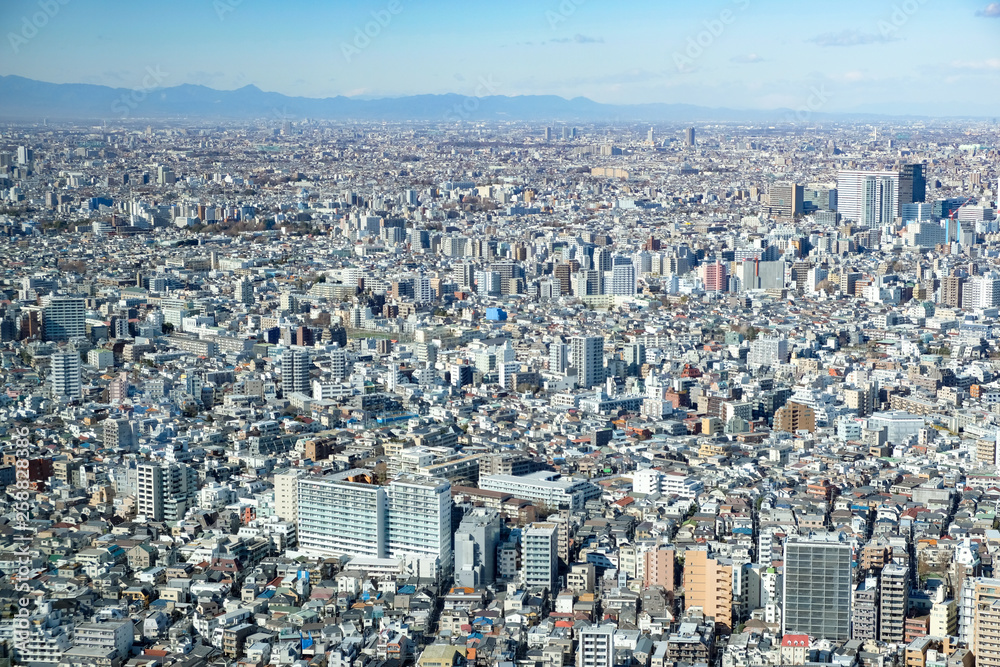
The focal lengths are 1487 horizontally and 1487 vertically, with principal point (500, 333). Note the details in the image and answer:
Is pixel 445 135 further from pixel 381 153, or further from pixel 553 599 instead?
pixel 553 599

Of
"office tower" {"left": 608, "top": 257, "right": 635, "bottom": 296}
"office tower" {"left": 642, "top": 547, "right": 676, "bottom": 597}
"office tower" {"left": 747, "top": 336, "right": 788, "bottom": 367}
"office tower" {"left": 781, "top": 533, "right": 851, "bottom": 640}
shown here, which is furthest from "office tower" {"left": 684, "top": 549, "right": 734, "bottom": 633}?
"office tower" {"left": 608, "top": 257, "right": 635, "bottom": 296}

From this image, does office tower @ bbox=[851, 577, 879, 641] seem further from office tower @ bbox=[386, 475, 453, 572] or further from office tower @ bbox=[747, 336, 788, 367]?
office tower @ bbox=[747, 336, 788, 367]

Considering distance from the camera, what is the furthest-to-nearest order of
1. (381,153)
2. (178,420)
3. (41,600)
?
(381,153) < (178,420) < (41,600)

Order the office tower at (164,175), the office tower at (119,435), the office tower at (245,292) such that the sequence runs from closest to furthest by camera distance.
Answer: the office tower at (119,435), the office tower at (245,292), the office tower at (164,175)

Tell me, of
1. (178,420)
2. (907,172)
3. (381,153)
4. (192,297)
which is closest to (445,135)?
(381,153)

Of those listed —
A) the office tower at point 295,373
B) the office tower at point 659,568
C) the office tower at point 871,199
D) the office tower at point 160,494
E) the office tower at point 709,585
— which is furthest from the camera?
the office tower at point 871,199

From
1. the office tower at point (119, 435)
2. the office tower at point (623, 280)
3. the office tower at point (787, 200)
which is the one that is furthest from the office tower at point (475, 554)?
the office tower at point (787, 200)

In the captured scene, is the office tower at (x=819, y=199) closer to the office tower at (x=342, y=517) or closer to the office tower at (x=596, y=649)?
the office tower at (x=342, y=517)
